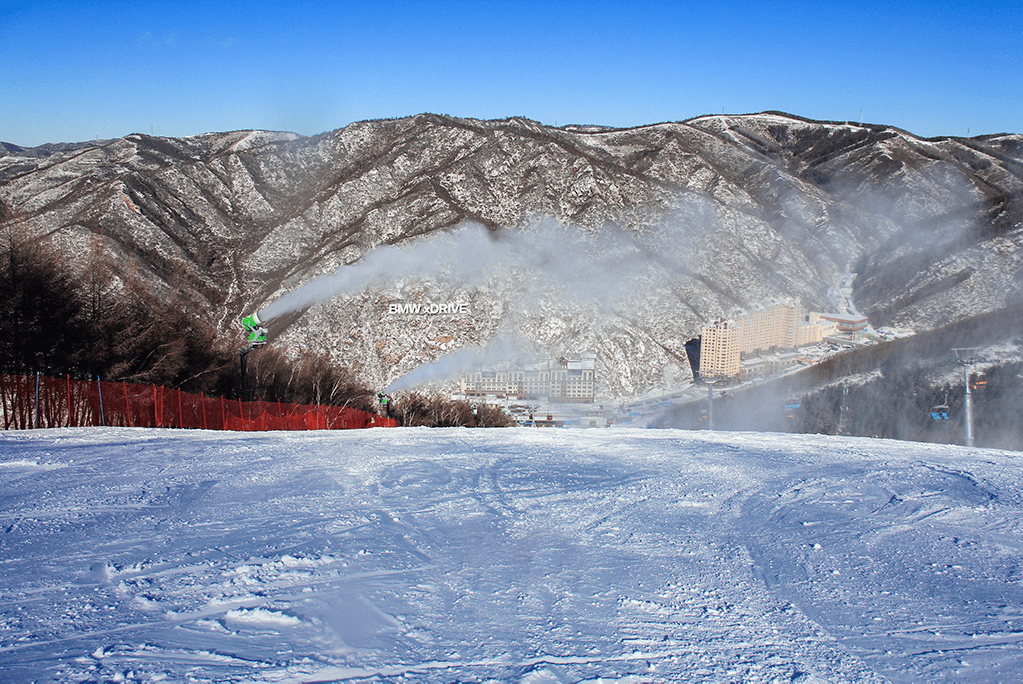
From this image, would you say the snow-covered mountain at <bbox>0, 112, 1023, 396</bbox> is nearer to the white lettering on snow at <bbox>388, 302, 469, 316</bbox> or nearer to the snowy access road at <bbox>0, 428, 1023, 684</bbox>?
the white lettering on snow at <bbox>388, 302, 469, 316</bbox>

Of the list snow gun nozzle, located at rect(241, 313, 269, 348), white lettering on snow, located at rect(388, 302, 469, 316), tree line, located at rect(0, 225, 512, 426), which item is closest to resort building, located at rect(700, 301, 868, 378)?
white lettering on snow, located at rect(388, 302, 469, 316)

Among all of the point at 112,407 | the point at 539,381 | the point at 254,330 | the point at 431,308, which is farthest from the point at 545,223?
the point at 112,407

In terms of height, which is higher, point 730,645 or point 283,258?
point 283,258

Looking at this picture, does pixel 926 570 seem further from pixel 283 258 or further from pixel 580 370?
pixel 283 258

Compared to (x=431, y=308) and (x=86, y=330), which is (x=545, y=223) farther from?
(x=86, y=330)

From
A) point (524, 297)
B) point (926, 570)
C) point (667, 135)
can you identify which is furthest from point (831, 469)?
point (667, 135)

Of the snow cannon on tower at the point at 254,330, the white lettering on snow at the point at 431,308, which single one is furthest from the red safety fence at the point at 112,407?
the white lettering on snow at the point at 431,308

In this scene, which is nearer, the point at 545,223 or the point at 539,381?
the point at 539,381
